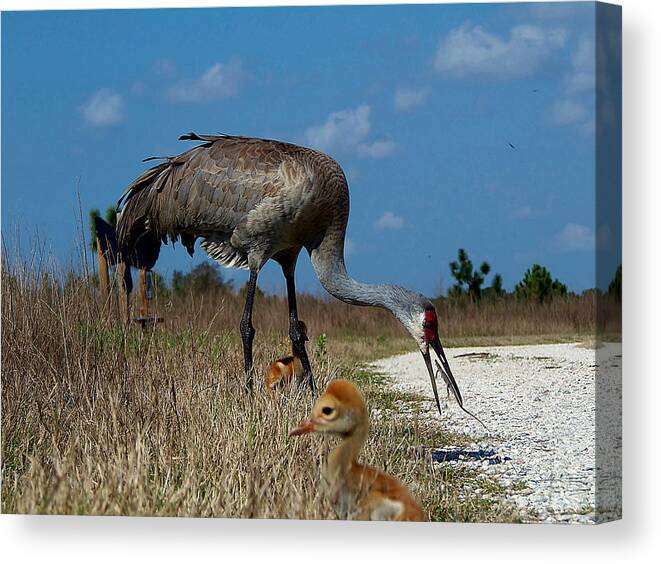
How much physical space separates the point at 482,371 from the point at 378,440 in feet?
11.8

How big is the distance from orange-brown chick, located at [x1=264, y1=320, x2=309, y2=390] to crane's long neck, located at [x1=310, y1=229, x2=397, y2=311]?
0.46 meters

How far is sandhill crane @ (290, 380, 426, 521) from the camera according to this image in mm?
4941

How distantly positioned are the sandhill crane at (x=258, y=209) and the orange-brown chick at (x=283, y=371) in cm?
5

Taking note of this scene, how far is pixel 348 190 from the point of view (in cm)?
723

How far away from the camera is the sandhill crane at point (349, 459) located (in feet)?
16.2

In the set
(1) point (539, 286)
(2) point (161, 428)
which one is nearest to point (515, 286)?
(1) point (539, 286)

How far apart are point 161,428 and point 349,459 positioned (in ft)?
4.98

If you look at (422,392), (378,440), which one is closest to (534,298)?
(422,392)

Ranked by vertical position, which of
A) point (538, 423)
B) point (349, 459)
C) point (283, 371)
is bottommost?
point (349, 459)

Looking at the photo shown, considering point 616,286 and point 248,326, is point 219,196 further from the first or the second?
point 616,286

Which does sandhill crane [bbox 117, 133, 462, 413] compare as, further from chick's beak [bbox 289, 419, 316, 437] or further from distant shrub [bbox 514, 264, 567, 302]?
chick's beak [bbox 289, 419, 316, 437]

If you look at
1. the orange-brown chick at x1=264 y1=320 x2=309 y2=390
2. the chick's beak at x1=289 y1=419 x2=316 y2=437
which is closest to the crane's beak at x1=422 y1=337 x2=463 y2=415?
the orange-brown chick at x1=264 y1=320 x2=309 y2=390

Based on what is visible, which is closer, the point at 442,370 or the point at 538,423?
the point at 442,370

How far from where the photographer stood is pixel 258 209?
7.09 meters
